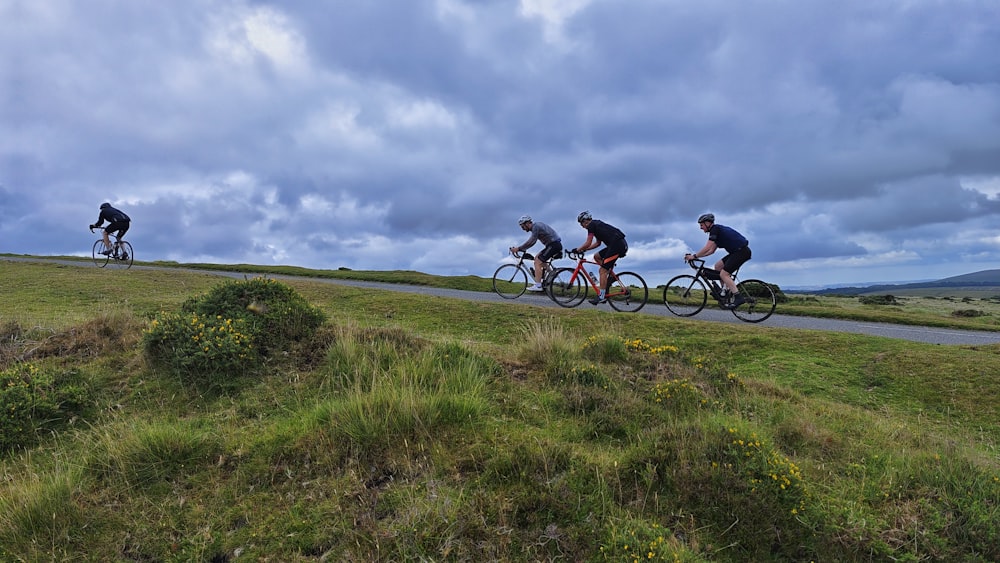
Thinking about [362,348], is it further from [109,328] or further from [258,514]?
[109,328]

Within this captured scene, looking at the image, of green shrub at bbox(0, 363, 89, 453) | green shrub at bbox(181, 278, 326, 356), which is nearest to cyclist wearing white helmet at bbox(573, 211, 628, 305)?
green shrub at bbox(181, 278, 326, 356)

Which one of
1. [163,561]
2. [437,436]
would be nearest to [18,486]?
[163,561]

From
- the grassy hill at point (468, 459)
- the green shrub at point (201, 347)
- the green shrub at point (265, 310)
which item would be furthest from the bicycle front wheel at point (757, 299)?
the green shrub at point (201, 347)

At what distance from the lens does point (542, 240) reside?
50.5ft

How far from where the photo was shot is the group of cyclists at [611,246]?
41.6 ft

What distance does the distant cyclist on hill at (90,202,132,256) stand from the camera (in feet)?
74.5

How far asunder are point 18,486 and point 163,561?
179 cm

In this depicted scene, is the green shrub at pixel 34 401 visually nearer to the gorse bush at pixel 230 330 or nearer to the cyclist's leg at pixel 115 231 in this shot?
the gorse bush at pixel 230 330

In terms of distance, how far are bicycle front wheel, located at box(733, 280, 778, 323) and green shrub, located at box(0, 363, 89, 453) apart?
1436cm

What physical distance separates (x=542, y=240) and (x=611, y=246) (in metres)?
2.28

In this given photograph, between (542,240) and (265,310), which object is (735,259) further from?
(265,310)

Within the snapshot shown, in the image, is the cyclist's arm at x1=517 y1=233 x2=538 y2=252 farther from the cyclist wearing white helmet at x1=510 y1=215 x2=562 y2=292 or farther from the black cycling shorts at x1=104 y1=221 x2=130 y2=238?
the black cycling shorts at x1=104 y1=221 x2=130 y2=238

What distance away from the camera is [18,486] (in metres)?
4.30

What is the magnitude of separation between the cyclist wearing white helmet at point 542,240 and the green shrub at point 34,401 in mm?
11268
